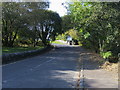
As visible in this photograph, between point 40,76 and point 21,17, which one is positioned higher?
point 21,17

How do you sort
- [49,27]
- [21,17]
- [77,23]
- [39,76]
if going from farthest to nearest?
[49,27] → [21,17] → [77,23] → [39,76]

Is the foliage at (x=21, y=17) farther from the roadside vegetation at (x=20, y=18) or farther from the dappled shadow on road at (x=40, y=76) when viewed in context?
the dappled shadow on road at (x=40, y=76)

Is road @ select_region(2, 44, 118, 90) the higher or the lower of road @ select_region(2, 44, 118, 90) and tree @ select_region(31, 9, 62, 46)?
the lower

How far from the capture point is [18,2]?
2702 centimetres

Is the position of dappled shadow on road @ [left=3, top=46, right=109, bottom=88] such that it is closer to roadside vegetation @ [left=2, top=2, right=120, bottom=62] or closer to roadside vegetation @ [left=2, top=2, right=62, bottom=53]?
roadside vegetation @ [left=2, top=2, right=120, bottom=62]

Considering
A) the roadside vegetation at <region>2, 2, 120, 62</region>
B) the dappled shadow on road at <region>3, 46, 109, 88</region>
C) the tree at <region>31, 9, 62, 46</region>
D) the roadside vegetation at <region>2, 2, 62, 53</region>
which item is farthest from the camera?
the tree at <region>31, 9, 62, 46</region>

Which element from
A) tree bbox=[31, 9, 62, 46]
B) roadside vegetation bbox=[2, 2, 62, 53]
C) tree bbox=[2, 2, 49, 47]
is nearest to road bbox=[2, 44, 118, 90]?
roadside vegetation bbox=[2, 2, 62, 53]

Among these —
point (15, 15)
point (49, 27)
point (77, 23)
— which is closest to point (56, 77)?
point (77, 23)

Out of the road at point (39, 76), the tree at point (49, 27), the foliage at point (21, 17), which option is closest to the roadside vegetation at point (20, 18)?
the foliage at point (21, 17)

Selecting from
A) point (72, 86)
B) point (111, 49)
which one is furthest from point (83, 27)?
point (72, 86)

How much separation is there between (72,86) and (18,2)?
21.2 m

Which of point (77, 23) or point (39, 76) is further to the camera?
point (77, 23)

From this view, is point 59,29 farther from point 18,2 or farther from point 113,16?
point 113,16

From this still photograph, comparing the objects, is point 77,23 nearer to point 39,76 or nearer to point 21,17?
point 39,76
